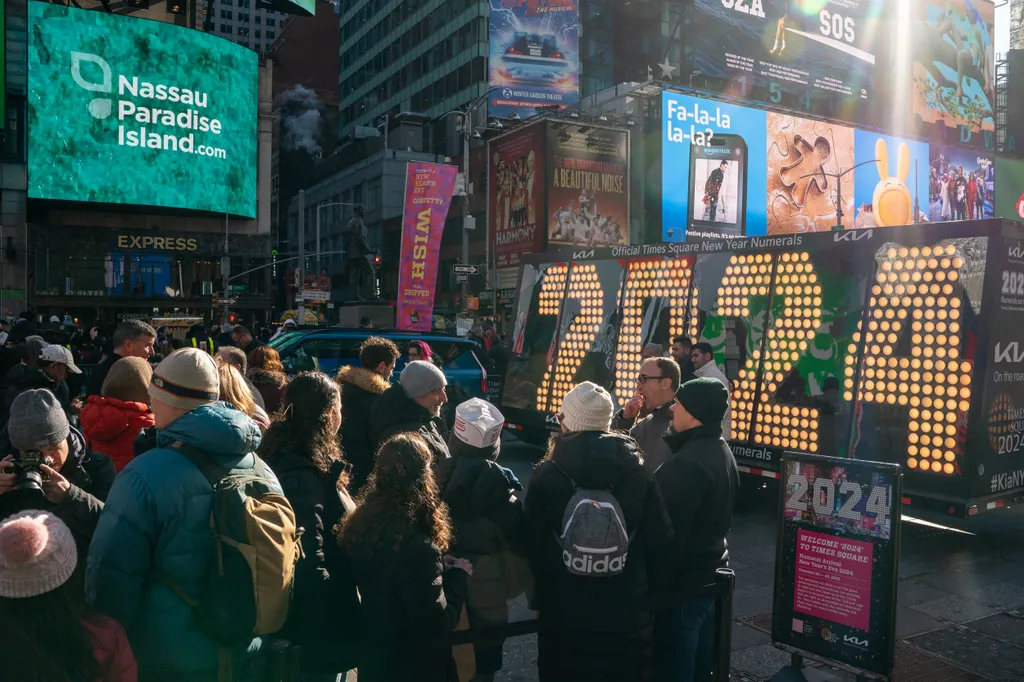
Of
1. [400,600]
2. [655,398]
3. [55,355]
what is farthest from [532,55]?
[400,600]

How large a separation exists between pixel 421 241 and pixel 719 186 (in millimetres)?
29066

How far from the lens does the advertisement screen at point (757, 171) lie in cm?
4638

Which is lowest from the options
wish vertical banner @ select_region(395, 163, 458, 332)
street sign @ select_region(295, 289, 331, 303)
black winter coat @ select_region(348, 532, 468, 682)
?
black winter coat @ select_region(348, 532, 468, 682)

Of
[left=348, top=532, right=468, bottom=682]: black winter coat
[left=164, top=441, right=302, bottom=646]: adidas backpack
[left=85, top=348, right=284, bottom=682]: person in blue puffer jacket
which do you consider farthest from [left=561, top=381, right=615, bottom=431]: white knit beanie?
[left=85, top=348, right=284, bottom=682]: person in blue puffer jacket

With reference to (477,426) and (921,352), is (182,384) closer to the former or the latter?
(477,426)

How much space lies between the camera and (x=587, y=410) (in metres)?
3.79

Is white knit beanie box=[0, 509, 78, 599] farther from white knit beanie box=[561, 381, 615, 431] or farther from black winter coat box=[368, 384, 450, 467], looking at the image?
black winter coat box=[368, 384, 450, 467]

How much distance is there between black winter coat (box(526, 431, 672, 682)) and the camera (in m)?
3.67

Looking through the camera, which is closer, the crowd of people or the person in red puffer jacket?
the crowd of people

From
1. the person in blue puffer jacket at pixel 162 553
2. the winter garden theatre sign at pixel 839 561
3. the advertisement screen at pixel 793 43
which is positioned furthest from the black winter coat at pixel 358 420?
the advertisement screen at pixel 793 43

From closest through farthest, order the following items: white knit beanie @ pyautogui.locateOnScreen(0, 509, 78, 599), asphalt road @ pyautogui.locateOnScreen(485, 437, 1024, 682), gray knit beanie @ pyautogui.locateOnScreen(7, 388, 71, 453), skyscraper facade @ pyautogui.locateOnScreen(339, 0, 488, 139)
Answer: white knit beanie @ pyautogui.locateOnScreen(0, 509, 78, 599), gray knit beanie @ pyautogui.locateOnScreen(7, 388, 71, 453), asphalt road @ pyautogui.locateOnScreen(485, 437, 1024, 682), skyscraper facade @ pyautogui.locateOnScreen(339, 0, 488, 139)

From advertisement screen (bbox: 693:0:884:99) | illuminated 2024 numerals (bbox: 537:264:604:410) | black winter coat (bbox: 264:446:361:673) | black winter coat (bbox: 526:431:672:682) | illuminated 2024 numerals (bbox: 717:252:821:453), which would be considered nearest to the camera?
black winter coat (bbox: 264:446:361:673)

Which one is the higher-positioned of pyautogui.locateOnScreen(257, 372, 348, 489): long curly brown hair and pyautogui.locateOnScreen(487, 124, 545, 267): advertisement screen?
pyautogui.locateOnScreen(487, 124, 545, 267): advertisement screen

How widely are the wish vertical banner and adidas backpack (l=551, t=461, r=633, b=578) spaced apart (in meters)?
17.9
